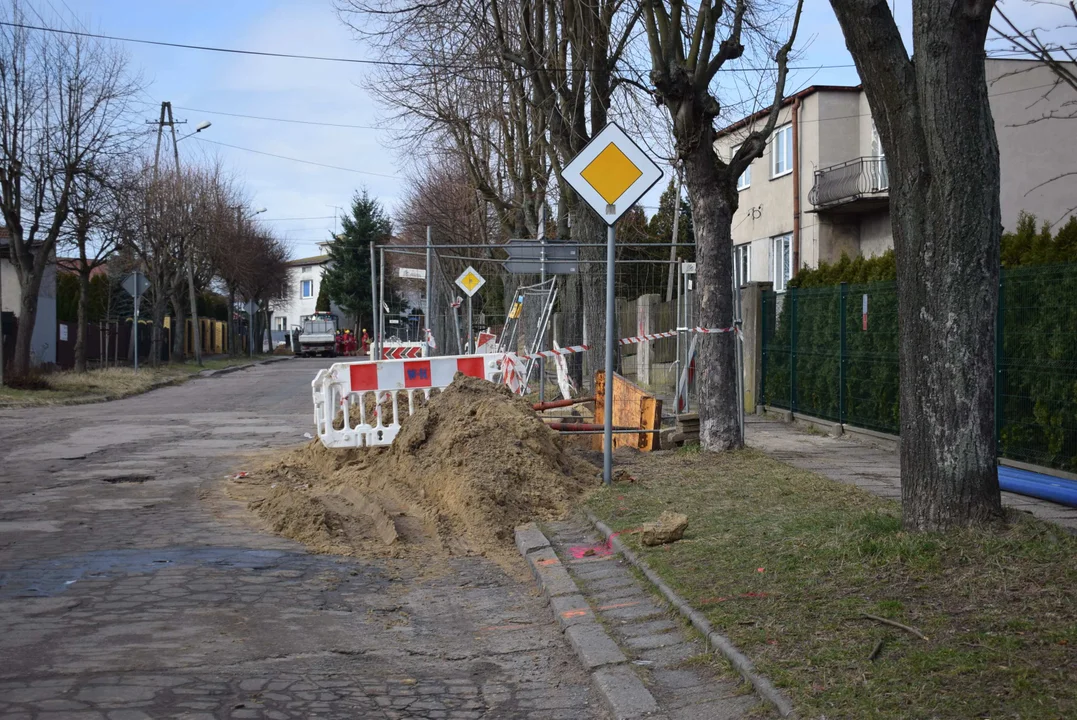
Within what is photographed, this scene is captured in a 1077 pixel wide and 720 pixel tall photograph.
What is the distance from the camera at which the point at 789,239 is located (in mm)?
35094

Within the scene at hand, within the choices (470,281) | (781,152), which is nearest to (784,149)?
(781,152)

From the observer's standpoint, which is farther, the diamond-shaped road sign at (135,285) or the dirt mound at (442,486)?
the diamond-shaped road sign at (135,285)

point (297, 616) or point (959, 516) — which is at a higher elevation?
point (959, 516)

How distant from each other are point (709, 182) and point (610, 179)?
233cm

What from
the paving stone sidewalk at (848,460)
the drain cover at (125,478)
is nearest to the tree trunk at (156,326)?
the paving stone sidewalk at (848,460)

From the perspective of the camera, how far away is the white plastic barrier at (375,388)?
1177 cm

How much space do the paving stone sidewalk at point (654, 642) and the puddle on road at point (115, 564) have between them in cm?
205

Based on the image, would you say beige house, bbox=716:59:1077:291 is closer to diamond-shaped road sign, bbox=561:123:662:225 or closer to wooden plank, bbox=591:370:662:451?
wooden plank, bbox=591:370:662:451

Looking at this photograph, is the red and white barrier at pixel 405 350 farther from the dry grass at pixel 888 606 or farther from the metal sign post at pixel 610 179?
the dry grass at pixel 888 606

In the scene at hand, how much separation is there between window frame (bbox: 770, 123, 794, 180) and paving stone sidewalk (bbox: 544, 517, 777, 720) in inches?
1100

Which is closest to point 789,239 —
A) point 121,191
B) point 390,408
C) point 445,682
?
point 121,191

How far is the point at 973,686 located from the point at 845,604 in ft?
3.74

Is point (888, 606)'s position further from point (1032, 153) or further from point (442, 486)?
point (1032, 153)

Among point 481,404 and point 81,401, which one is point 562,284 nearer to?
point 81,401
